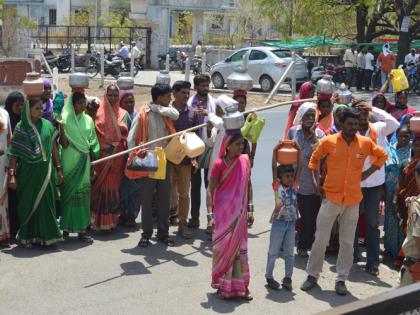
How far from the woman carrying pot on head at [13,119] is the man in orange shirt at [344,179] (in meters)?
2.94

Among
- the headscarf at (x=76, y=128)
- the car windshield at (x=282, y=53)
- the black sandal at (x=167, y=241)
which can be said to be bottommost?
the black sandal at (x=167, y=241)

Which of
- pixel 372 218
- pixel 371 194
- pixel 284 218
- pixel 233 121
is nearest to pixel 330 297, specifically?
pixel 284 218

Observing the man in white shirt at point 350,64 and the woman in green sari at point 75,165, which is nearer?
the woman in green sari at point 75,165

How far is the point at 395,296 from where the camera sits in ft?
9.93

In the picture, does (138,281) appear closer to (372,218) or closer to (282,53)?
(372,218)

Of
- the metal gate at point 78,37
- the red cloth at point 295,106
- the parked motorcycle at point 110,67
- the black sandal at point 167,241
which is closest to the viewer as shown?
the black sandal at point 167,241

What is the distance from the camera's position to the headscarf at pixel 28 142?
6.79 m

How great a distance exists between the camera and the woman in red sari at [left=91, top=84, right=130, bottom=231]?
759cm

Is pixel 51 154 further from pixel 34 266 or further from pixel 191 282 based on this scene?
pixel 191 282

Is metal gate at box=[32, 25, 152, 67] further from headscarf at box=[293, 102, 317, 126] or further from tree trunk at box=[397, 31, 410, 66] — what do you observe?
headscarf at box=[293, 102, 317, 126]

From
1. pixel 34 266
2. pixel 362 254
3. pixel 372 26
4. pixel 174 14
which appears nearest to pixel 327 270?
pixel 362 254

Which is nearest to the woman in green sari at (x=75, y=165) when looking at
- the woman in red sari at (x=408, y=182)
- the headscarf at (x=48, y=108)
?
the headscarf at (x=48, y=108)

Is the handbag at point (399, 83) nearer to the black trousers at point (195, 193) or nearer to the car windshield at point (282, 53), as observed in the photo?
the black trousers at point (195, 193)

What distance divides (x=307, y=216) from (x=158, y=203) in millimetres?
1448
